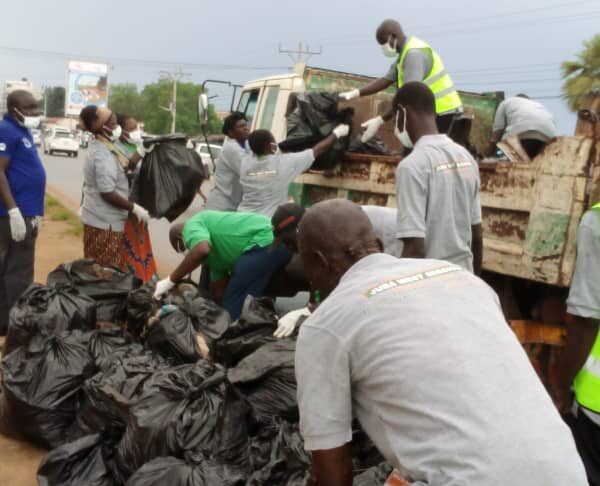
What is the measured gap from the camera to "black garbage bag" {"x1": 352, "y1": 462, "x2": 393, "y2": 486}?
2105 mm

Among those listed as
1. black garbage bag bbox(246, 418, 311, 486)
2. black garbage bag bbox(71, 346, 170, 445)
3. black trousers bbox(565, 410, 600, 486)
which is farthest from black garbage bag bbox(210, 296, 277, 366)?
black trousers bbox(565, 410, 600, 486)

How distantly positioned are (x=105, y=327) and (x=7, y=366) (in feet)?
2.10

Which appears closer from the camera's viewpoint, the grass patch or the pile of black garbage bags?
the pile of black garbage bags

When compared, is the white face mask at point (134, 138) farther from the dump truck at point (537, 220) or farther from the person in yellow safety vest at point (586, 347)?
the person in yellow safety vest at point (586, 347)

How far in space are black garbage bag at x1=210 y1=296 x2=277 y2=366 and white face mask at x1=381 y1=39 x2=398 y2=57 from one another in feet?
7.55

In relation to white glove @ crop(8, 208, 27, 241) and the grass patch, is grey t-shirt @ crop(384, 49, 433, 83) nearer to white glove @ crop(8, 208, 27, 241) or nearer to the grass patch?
white glove @ crop(8, 208, 27, 241)

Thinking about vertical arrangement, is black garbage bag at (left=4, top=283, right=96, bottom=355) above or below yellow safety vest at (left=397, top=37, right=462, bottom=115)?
below

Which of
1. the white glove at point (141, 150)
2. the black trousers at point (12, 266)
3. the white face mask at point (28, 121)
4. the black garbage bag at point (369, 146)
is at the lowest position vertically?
the black trousers at point (12, 266)

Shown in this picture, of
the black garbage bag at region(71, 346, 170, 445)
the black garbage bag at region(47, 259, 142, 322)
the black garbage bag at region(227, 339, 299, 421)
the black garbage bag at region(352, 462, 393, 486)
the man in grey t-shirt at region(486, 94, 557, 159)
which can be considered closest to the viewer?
the black garbage bag at region(352, 462, 393, 486)

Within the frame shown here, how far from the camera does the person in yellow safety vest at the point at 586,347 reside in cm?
217

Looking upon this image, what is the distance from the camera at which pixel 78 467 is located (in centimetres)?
285

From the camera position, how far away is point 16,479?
3.10 m

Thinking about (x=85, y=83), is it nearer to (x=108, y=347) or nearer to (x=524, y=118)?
(x=524, y=118)

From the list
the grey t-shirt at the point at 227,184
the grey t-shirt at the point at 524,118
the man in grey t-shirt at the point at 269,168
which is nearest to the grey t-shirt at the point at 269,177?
the man in grey t-shirt at the point at 269,168
